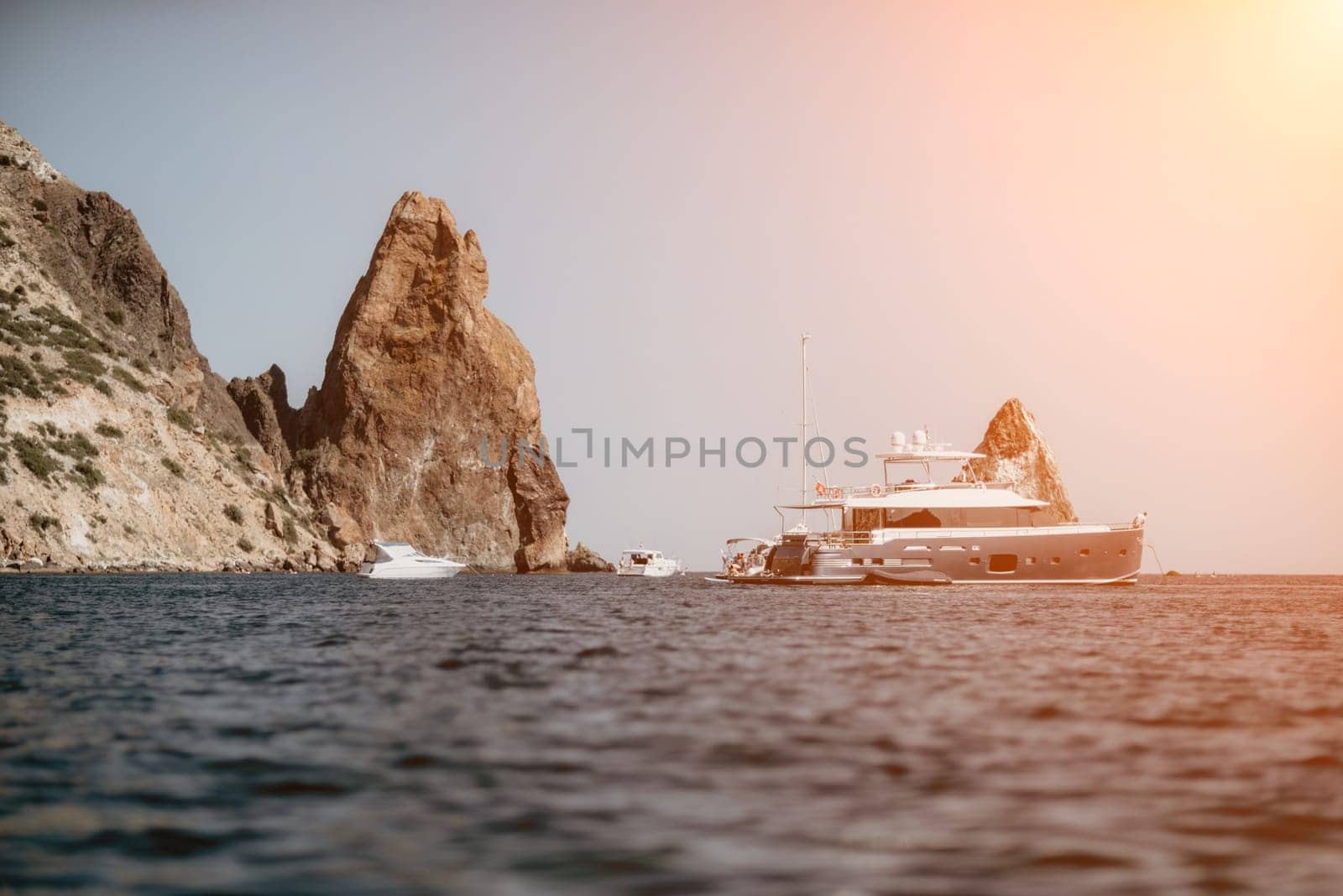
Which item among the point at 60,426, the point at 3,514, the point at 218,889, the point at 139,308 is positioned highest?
the point at 139,308

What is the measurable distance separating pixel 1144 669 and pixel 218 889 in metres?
17.6

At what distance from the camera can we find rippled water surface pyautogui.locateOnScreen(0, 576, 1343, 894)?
7.77 metres

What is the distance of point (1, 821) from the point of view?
9.00 m

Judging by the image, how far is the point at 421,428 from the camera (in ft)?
629

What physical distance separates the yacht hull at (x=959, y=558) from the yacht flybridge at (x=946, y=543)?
49 millimetres

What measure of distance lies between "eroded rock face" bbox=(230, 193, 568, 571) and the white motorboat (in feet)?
106

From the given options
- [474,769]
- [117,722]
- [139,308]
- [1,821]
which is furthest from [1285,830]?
[139,308]

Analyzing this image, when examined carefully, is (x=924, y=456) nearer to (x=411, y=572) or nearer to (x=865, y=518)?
(x=865, y=518)

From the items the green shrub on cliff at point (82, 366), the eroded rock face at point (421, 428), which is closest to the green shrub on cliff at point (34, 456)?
the green shrub on cliff at point (82, 366)

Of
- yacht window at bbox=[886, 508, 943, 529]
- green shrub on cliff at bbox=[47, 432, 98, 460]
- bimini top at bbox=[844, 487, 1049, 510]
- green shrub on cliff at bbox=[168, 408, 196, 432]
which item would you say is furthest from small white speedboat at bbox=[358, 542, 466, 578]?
yacht window at bbox=[886, 508, 943, 529]

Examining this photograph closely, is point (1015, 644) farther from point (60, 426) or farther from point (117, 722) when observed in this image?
point (60, 426)

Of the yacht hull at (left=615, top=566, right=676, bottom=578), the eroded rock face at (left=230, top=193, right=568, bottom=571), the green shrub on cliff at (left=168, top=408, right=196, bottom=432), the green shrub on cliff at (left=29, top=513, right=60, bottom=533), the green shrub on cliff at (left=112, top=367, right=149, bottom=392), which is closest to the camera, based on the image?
the green shrub on cliff at (left=29, top=513, right=60, bottom=533)

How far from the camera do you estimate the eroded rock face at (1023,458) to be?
520ft

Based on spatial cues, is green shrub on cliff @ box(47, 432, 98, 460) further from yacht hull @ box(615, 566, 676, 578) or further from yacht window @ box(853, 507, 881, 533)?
yacht window @ box(853, 507, 881, 533)
